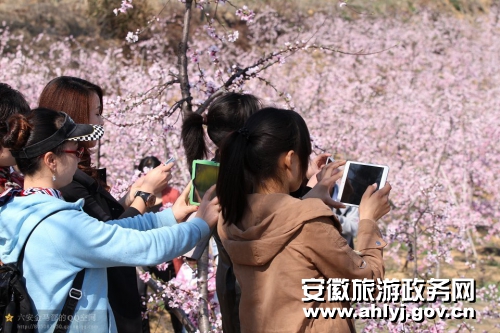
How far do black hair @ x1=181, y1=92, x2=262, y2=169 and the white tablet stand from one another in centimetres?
47

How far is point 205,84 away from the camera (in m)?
3.26

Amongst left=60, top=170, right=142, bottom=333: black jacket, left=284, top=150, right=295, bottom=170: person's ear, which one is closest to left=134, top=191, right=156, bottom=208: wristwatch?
left=60, top=170, right=142, bottom=333: black jacket

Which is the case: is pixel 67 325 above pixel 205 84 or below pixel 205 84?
below

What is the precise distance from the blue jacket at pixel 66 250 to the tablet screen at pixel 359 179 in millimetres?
627

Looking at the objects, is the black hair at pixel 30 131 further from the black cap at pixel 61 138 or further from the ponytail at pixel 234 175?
the ponytail at pixel 234 175

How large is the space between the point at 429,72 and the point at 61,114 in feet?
40.8

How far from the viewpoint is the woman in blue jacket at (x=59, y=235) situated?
1.72 meters

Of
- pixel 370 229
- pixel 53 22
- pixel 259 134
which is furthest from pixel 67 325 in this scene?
pixel 53 22

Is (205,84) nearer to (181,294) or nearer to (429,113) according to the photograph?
(181,294)

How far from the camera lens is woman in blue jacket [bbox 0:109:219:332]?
1.72 m

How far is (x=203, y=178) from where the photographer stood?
2.11 m

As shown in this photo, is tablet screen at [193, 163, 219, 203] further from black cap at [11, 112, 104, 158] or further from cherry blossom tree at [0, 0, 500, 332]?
cherry blossom tree at [0, 0, 500, 332]

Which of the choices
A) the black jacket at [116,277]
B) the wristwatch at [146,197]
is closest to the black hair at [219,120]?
the wristwatch at [146,197]

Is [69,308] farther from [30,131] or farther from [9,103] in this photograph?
[9,103]
